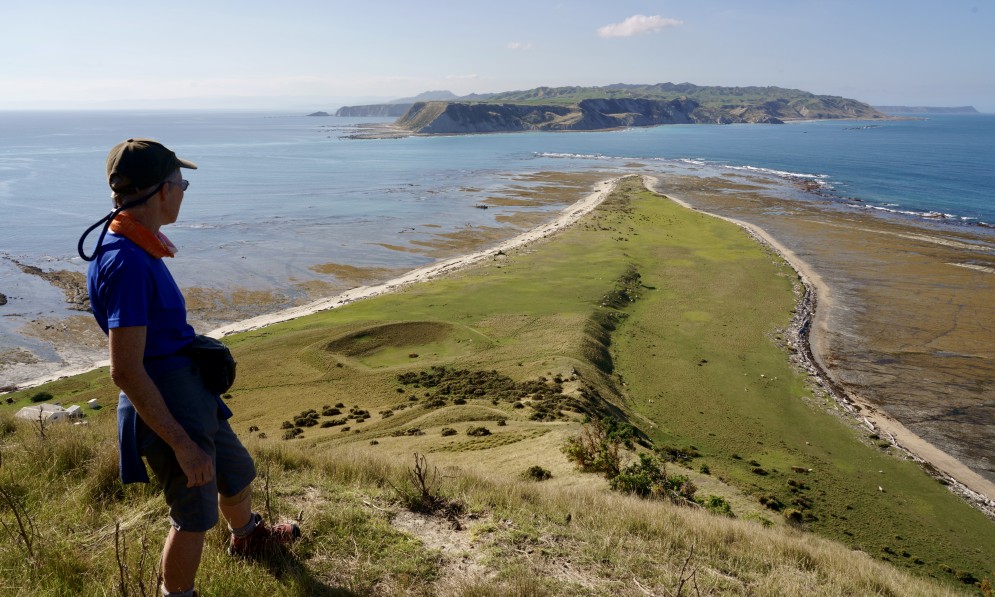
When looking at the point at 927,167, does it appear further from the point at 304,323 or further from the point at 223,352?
the point at 223,352

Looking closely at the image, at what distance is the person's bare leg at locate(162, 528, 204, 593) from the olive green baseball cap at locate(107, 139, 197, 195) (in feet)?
6.51

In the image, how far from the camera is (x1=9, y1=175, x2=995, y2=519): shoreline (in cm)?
1405

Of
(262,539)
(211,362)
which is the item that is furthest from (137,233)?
(262,539)

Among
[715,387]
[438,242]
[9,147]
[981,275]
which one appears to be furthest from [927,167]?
[9,147]

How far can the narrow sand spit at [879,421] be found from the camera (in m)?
13.5

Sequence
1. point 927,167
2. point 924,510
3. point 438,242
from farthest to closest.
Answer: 1. point 927,167
2. point 438,242
3. point 924,510

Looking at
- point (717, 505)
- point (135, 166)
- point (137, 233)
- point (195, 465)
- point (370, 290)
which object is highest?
point (135, 166)

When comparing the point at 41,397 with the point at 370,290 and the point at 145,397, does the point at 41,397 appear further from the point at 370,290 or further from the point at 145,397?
the point at 145,397

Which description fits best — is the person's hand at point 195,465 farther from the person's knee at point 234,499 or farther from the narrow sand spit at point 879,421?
the narrow sand spit at point 879,421

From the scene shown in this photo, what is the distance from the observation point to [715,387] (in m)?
18.0

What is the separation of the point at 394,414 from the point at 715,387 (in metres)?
10.2

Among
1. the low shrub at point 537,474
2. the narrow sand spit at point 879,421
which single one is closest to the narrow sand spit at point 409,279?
the low shrub at point 537,474

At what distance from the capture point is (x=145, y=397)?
2.86 m

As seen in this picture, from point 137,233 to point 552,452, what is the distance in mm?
10467
